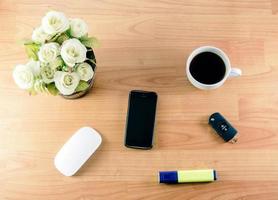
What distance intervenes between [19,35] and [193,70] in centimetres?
37

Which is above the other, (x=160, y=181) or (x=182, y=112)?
(x=182, y=112)

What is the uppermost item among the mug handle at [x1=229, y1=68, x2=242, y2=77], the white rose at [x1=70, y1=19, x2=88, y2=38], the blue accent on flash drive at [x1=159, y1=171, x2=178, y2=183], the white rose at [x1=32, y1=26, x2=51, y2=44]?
the mug handle at [x1=229, y1=68, x2=242, y2=77]

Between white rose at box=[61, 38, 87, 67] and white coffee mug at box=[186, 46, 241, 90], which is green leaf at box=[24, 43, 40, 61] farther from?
white coffee mug at box=[186, 46, 241, 90]

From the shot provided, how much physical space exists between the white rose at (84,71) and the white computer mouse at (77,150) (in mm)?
141

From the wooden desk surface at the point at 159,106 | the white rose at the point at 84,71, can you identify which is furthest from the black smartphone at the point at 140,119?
the white rose at the point at 84,71

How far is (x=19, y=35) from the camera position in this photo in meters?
0.77

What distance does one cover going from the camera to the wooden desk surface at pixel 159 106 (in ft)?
2.34

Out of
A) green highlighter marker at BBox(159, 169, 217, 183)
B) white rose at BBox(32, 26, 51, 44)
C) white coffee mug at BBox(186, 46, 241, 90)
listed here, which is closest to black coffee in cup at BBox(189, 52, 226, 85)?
white coffee mug at BBox(186, 46, 241, 90)

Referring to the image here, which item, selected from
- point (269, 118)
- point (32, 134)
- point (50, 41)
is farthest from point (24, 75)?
point (269, 118)

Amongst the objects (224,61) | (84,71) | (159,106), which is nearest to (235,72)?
(224,61)

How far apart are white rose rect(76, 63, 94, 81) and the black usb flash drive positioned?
0.84ft

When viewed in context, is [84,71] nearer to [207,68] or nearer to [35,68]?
[35,68]

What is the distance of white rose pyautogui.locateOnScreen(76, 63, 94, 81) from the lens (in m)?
0.61

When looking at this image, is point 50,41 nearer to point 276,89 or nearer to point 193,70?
point 193,70
